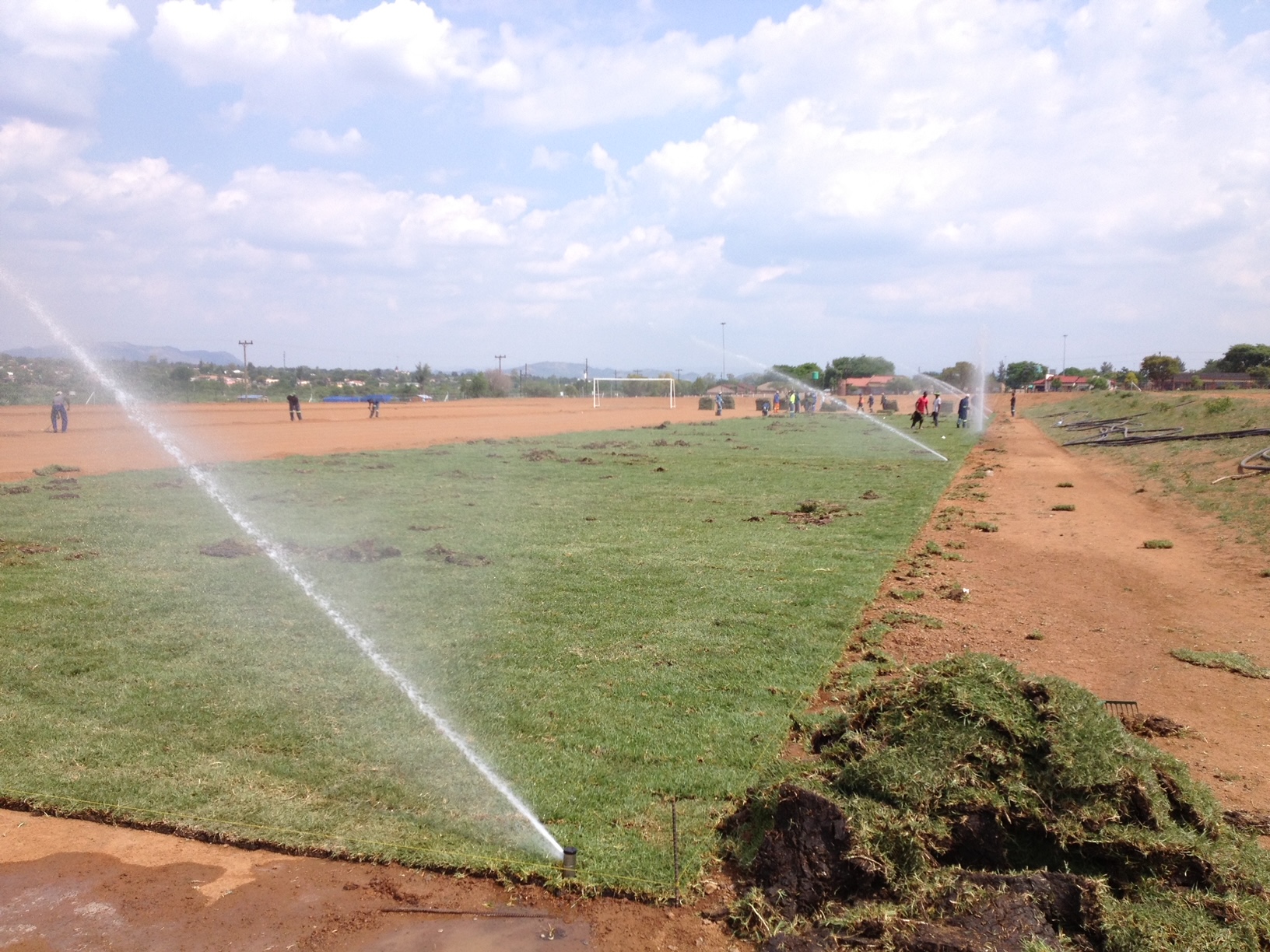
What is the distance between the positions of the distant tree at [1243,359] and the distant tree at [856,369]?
40365 mm

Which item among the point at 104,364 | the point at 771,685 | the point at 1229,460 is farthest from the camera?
the point at 1229,460

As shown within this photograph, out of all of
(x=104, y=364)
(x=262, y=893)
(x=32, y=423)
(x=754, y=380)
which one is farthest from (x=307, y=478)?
(x=754, y=380)

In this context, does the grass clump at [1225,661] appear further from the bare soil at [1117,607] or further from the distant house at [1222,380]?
the distant house at [1222,380]

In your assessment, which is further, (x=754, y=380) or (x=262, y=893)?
(x=754, y=380)

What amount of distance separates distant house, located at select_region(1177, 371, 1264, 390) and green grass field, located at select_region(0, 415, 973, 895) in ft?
268

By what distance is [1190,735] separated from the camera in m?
7.12

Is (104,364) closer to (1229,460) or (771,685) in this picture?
(771,685)

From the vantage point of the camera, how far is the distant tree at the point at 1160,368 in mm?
105125

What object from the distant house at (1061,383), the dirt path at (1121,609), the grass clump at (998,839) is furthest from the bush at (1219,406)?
the distant house at (1061,383)

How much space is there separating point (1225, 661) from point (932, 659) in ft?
9.61

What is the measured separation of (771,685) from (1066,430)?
141 ft

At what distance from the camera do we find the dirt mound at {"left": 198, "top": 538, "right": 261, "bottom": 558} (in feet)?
42.4

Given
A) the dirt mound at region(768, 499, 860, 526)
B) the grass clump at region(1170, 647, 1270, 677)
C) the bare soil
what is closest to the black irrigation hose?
the bare soil

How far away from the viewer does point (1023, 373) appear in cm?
14912
